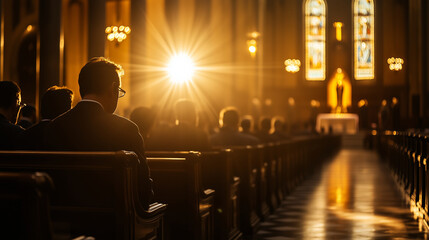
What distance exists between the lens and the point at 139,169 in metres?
3.49

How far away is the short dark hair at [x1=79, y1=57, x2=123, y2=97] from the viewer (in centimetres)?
Answer: 349

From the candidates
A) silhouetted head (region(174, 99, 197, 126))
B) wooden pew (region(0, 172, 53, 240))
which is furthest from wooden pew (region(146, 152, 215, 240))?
wooden pew (region(0, 172, 53, 240))

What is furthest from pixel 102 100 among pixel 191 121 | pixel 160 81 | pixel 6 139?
pixel 160 81

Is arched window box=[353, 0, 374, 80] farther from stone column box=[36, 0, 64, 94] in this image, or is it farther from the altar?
stone column box=[36, 0, 64, 94]

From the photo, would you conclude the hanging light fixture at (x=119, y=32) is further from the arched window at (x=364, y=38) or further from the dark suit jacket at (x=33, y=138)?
the arched window at (x=364, y=38)

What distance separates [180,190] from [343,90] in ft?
109

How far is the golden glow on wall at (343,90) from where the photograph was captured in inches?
1457

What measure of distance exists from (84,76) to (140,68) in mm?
12160

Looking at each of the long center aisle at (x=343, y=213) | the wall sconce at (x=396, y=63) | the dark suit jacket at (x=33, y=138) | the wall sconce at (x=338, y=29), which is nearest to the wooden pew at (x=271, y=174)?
the long center aisle at (x=343, y=213)

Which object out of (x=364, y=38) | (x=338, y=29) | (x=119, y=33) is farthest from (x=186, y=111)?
(x=364, y=38)

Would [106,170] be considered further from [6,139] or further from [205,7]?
[205,7]

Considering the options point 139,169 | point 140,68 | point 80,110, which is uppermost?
point 140,68

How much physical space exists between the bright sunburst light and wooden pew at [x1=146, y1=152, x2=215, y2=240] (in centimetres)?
1458

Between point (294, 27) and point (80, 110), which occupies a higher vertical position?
point (294, 27)
